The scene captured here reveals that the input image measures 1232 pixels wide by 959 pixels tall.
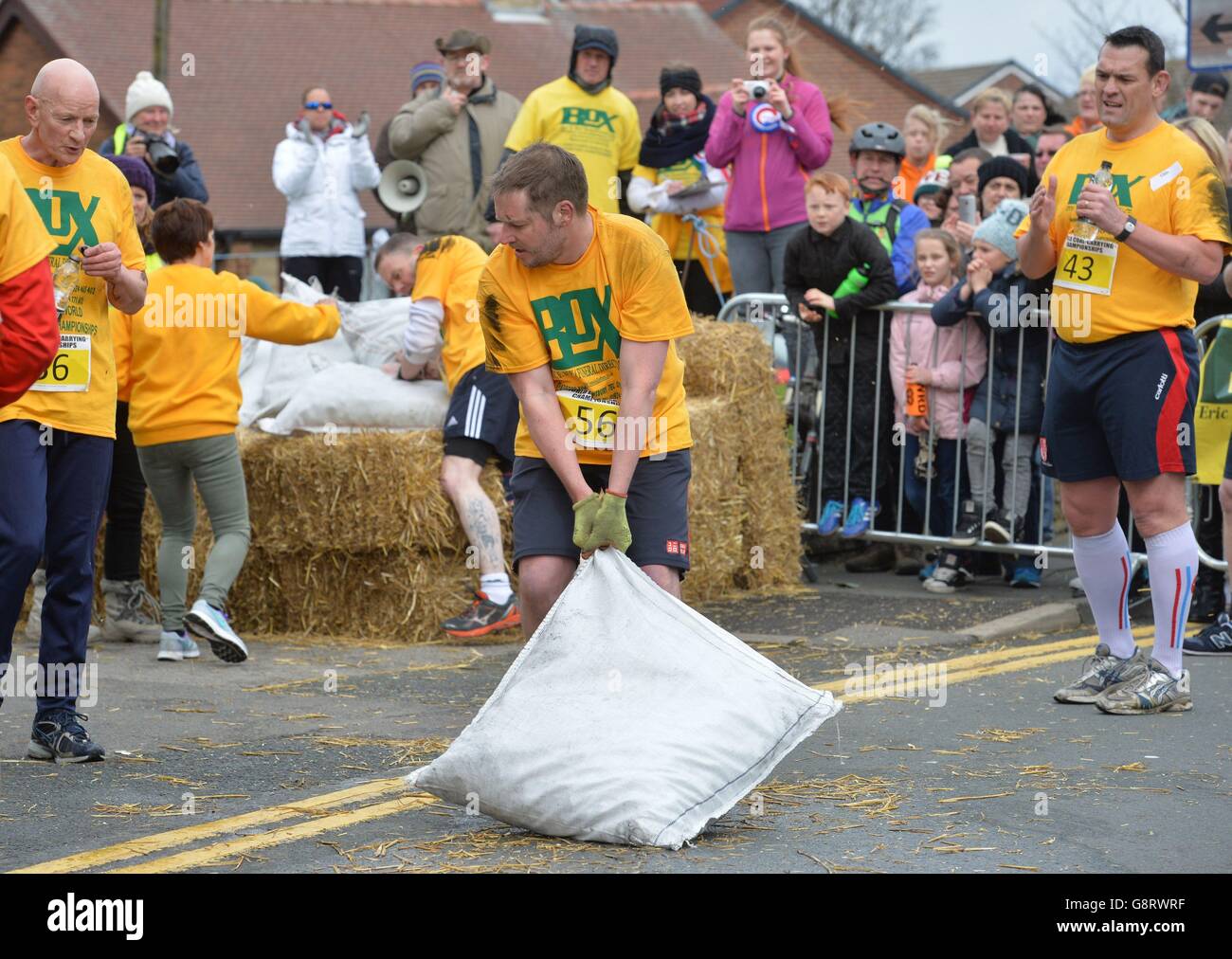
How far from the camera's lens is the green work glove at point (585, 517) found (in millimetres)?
5422

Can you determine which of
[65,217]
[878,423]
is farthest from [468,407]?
[65,217]

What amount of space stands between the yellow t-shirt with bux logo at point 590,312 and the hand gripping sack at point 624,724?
2.19 ft

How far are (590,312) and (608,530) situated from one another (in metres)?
0.73

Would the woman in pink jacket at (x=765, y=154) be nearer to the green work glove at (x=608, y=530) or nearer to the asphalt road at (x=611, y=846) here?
the asphalt road at (x=611, y=846)

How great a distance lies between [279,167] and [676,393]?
9.04 metres

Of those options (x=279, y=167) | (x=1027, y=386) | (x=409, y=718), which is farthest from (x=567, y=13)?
(x=409, y=718)

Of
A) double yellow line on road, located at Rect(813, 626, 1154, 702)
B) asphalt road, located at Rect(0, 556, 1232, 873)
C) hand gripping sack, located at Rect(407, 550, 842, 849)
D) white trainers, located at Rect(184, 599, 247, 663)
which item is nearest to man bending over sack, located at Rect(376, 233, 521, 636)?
asphalt road, located at Rect(0, 556, 1232, 873)

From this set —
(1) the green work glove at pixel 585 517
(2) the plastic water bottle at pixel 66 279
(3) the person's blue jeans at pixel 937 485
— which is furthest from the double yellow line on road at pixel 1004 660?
(2) the plastic water bottle at pixel 66 279

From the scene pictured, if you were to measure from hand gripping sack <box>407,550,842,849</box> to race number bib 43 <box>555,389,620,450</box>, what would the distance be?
1.66 ft

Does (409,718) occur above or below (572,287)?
below

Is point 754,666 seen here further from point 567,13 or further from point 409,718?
point 567,13

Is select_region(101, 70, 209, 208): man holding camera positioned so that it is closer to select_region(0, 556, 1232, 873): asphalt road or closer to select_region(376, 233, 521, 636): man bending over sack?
select_region(376, 233, 521, 636): man bending over sack

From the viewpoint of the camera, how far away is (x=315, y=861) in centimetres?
484

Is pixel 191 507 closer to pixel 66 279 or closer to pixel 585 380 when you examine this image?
pixel 66 279
